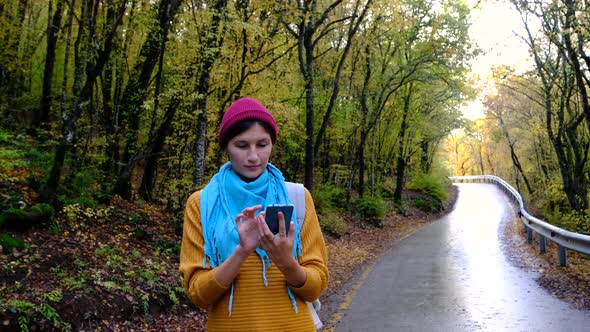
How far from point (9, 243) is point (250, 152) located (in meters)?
6.97

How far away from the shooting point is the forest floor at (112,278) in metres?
6.49

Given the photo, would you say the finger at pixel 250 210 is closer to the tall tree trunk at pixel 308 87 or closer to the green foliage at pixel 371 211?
the tall tree trunk at pixel 308 87

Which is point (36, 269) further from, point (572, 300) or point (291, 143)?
point (291, 143)

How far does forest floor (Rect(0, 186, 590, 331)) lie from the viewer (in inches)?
256

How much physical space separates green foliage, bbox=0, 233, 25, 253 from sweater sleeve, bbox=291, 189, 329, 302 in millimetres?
6892

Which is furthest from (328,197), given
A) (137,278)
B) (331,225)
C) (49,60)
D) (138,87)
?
(137,278)

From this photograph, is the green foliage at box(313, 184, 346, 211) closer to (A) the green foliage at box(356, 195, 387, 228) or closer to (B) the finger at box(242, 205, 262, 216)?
(A) the green foliage at box(356, 195, 387, 228)

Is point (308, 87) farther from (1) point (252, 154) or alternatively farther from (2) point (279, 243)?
(2) point (279, 243)

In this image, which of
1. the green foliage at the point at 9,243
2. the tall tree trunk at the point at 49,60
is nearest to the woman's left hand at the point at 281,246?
the green foliage at the point at 9,243

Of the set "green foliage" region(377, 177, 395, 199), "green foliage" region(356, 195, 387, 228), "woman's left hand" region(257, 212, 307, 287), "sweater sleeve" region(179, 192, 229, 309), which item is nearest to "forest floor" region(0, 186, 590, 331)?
"sweater sleeve" region(179, 192, 229, 309)

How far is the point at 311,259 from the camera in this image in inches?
96.9

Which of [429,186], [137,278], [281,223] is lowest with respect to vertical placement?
[137,278]

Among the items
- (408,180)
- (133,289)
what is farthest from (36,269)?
(408,180)

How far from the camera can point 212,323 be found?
237cm
